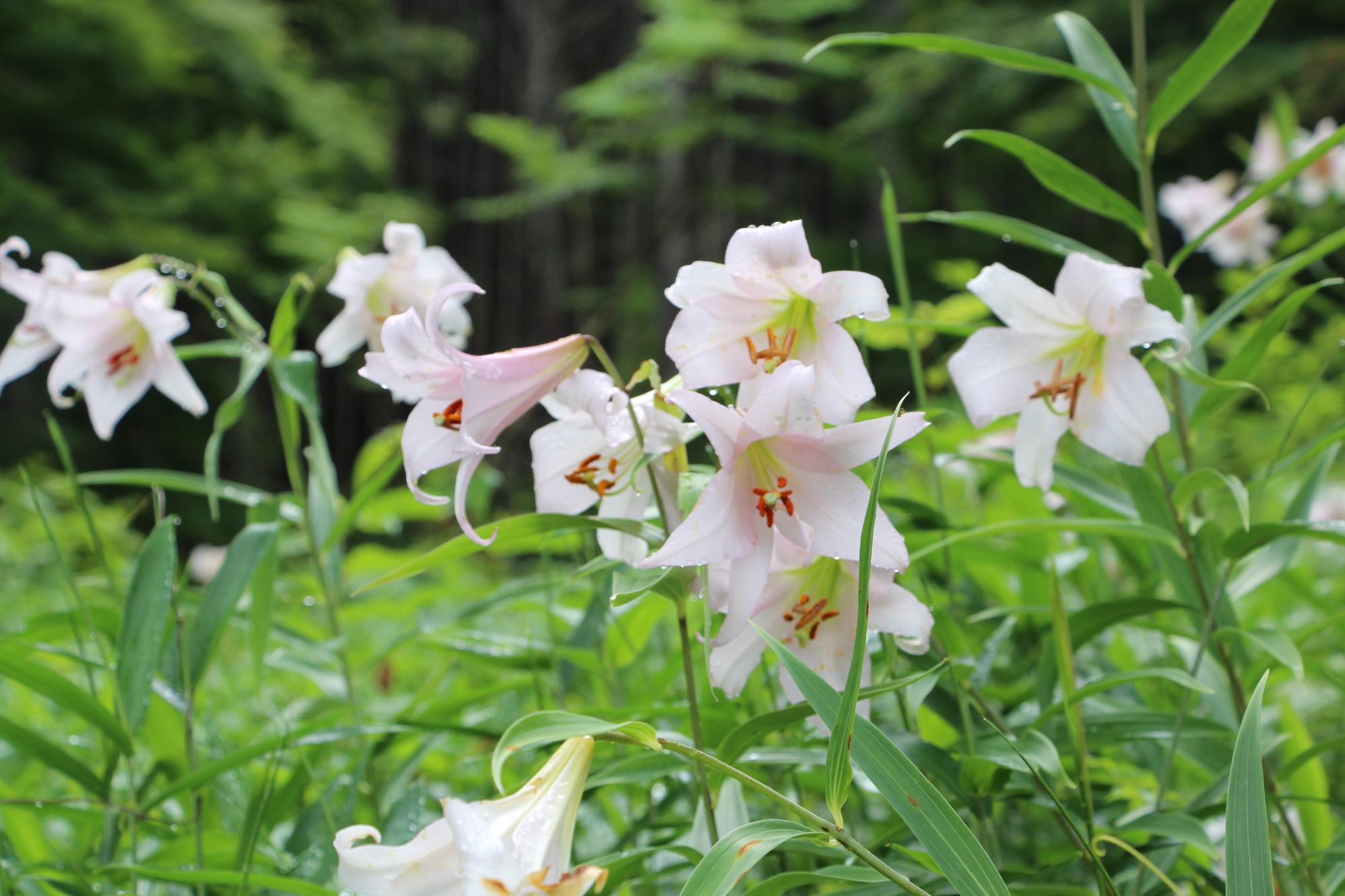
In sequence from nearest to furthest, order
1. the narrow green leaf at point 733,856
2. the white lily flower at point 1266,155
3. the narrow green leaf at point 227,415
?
the narrow green leaf at point 733,856 < the narrow green leaf at point 227,415 < the white lily flower at point 1266,155

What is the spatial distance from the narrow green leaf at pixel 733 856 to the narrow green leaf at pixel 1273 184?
2.04ft

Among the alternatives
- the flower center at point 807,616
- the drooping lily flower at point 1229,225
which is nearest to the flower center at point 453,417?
the flower center at point 807,616

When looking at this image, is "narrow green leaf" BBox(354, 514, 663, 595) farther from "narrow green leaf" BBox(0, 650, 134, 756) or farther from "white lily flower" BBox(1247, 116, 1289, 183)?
"white lily flower" BBox(1247, 116, 1289, 183)

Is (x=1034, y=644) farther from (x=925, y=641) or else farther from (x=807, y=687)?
(x=807, y=687)

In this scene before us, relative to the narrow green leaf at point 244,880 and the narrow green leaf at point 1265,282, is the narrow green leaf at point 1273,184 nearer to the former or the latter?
the narrow green leaf at point 1265,282

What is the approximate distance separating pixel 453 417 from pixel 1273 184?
69 cm

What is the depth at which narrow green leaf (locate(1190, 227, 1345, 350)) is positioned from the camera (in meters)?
0.82

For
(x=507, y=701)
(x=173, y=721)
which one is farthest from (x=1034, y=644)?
(x=173, y=721)

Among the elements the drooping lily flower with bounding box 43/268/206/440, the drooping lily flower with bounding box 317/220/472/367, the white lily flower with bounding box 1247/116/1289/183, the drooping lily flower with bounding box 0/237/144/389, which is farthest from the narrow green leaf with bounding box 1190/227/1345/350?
the white lily flower with bounding box 1247/116/1289/183

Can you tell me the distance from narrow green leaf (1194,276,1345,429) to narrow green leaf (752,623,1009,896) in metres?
0.50

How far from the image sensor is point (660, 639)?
1598 millimetres

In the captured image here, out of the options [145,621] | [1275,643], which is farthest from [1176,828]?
[145,621]

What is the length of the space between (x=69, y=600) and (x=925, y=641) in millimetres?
918

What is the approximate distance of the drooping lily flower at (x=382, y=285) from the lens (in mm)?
1142
